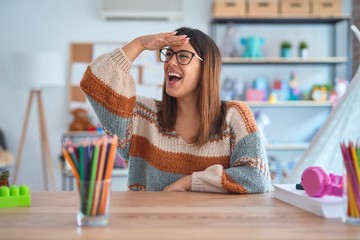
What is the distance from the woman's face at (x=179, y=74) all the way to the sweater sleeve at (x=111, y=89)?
5.4 inches

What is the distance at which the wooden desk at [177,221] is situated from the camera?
101 centimetres

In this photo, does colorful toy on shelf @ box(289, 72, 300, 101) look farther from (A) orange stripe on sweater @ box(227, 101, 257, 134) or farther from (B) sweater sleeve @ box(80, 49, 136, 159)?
(B) sweater sleeve @ box(80, 49, 136, 159)

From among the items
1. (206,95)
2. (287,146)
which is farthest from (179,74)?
(287,146)

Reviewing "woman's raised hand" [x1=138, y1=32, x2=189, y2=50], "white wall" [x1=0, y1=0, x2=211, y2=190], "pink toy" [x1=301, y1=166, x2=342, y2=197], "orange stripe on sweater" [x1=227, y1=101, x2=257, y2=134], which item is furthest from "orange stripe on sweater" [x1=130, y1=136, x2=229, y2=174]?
"white wall" [x1=0, y1=0, x2=211, y2=190]

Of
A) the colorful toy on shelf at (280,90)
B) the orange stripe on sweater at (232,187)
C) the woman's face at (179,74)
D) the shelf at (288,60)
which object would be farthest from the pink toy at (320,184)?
the colorful toy on shelf at (280,90)

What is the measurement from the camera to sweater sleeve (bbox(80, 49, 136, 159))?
1893 mm

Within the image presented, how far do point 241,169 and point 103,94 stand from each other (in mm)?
553

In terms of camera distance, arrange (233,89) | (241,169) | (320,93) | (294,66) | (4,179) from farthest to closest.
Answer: (294,66), (233,89), (320,93), (241,169), (4,179)

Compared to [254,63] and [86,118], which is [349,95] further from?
[86,118]

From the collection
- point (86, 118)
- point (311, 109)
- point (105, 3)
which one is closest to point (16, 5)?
point (105, 3)

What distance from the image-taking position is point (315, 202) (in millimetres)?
1208

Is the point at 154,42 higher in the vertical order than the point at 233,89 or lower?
higher

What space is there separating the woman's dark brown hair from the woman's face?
3cm

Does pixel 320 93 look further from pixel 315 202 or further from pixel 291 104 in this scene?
pixel 315 202
